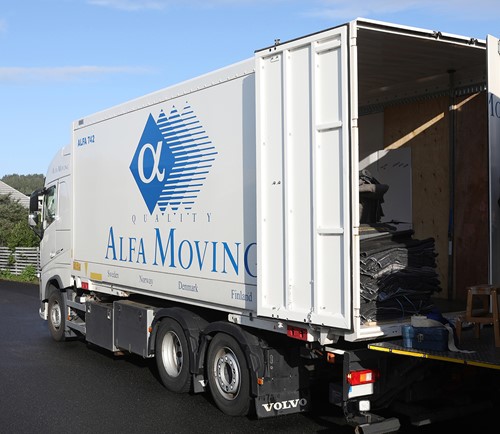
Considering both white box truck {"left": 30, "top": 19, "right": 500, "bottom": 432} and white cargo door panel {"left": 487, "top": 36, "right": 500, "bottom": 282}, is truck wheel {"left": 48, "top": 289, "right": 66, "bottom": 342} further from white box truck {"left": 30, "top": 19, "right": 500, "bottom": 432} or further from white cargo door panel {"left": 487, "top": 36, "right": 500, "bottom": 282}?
white cargo door panel {"left": 487, "top": 36, "right": 500, "bottom": 282}

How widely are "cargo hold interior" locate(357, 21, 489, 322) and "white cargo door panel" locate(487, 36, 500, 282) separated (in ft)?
1.16

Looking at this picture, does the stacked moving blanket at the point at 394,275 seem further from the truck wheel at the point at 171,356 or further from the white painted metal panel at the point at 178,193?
the truck wheel at the point at 171,356

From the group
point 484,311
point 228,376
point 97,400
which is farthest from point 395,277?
point 97,400

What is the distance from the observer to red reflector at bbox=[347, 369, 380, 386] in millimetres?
5684

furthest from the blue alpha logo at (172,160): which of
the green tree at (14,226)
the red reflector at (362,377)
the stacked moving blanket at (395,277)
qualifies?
the green tree at (14,226)

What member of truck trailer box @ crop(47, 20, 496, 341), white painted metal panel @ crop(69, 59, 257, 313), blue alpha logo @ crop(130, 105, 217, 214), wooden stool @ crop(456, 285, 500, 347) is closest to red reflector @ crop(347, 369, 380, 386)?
truck trailer box @ crop(47, 20, 496, 341)

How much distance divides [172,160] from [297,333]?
272 centimetres

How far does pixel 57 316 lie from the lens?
39.2ft

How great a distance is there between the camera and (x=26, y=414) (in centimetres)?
742

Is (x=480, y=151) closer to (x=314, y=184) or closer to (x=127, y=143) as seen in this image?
(x=314, y=184)

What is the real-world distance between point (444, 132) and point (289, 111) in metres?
3.17

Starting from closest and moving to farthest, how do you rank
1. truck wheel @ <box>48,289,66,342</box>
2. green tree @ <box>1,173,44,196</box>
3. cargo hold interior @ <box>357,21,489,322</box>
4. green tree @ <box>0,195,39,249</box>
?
cargo hold interior @ <box>357,21,489,322</box> → truck wheel @ <box>48,289,66,342</box> → green tree @ <box>0,195,39,249</box> → green tree @ <box>1,173,44,196</box>

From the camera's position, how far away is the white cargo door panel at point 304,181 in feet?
18.0

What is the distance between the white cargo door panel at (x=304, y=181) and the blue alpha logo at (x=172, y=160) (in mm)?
1202
